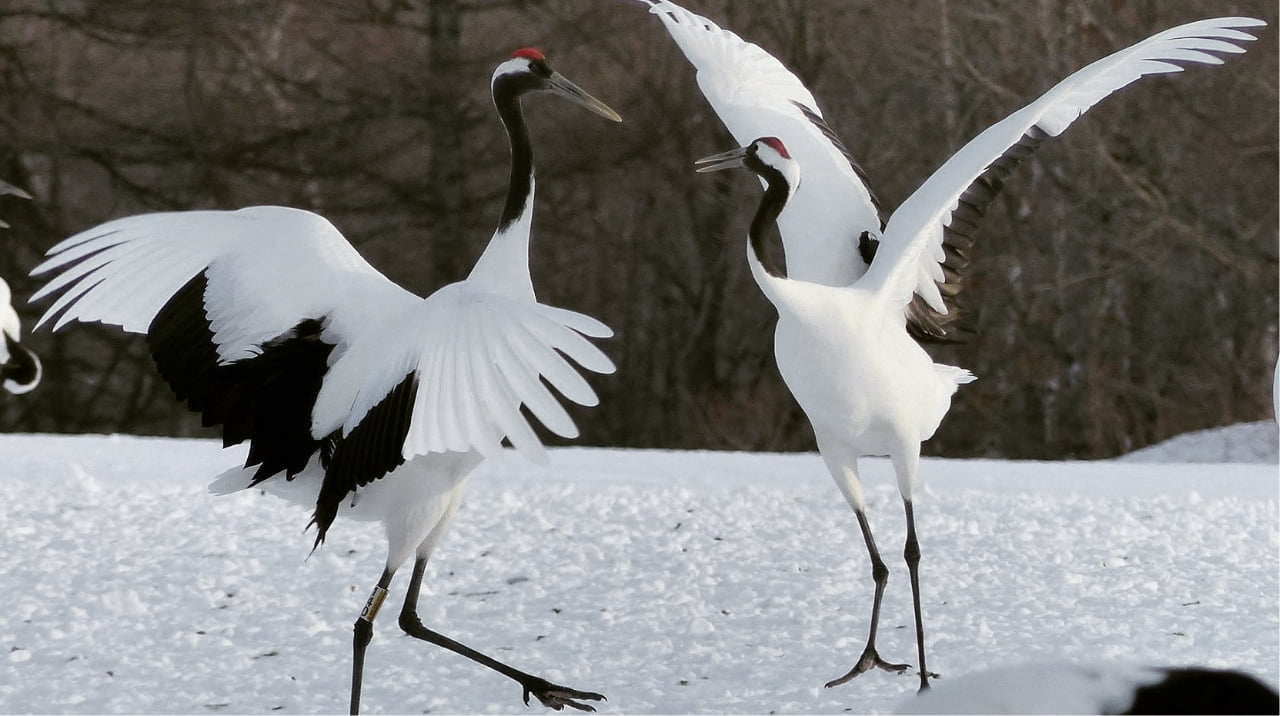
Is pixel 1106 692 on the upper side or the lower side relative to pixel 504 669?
upper

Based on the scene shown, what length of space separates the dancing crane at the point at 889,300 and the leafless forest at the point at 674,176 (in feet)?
22.6

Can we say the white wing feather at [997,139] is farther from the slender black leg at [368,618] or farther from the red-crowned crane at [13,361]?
the red-crowned crane at [13,361]

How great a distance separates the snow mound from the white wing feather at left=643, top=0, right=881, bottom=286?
5.64 meters

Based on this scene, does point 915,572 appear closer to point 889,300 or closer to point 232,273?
point 889,300

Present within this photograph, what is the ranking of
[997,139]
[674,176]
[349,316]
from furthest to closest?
[674,176], [997,139], [349,316]

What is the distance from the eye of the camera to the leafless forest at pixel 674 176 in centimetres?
1062

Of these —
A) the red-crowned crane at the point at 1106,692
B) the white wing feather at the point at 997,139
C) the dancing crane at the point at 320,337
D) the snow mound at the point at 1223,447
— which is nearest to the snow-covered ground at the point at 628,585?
the dancing crane at the point at 320,337

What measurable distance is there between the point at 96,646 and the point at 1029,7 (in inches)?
352

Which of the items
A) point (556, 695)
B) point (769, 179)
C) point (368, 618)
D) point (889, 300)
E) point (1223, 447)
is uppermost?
point (769, 179)

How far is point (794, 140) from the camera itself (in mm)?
3902

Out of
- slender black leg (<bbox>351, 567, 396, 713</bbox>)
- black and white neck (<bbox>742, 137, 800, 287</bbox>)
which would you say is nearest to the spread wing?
slender black leg (<bbox>351, 567, 396, 713</bbox>)

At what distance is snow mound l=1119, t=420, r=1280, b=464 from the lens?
9.15m

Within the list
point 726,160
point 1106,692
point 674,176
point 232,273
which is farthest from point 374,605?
point 674,176

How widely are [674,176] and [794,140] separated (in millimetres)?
7616
